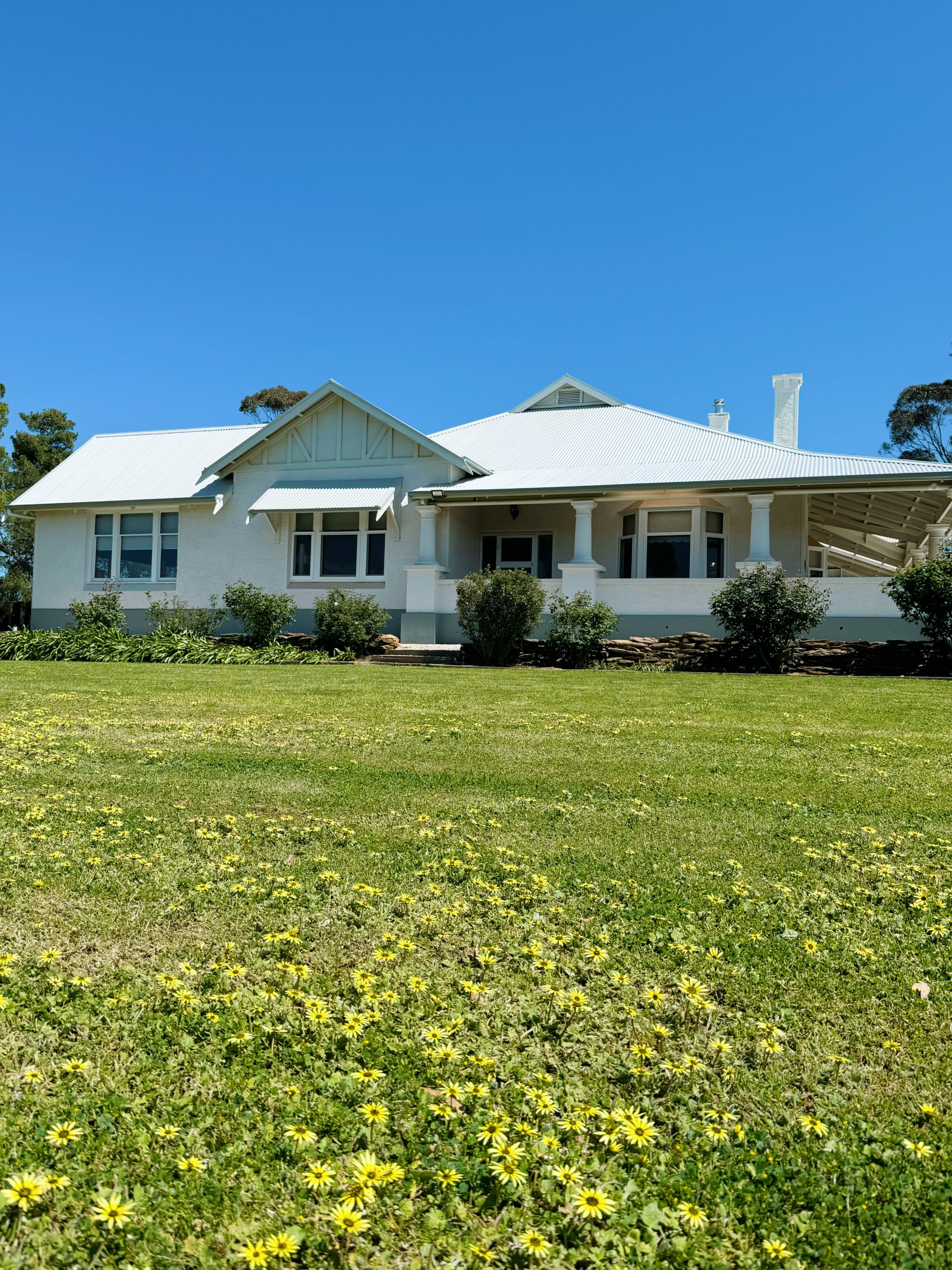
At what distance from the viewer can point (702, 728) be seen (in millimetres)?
8945

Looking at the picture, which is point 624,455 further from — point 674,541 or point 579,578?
point 579,578

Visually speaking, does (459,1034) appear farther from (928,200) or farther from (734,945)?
(928,200)

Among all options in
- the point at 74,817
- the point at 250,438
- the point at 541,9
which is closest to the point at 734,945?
the point at 74,817

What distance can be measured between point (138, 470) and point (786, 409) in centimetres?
1892

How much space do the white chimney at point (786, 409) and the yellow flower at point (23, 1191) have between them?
1049 inches

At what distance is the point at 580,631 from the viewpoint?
57.3 ft

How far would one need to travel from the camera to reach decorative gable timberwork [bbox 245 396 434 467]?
22.8 meters

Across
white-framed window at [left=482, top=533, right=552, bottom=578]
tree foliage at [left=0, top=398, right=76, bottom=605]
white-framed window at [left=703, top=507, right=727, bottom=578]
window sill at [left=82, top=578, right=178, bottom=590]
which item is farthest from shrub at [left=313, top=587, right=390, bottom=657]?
tree foliage at [left=0, top=398, right=76, bottom=605]

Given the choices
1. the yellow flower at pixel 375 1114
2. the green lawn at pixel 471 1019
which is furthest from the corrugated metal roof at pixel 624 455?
the yellow flower at pixel 375 1114

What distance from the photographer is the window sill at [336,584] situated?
22.7 metres

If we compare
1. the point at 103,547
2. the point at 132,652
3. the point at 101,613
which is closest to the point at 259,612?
the point at 132,652

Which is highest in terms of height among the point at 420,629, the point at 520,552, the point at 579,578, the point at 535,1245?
the point at 520,552

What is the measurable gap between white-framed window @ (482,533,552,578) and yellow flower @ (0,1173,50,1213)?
21119 mm

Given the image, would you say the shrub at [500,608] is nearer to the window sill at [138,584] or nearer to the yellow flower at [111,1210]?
the window sill at [138,584]
